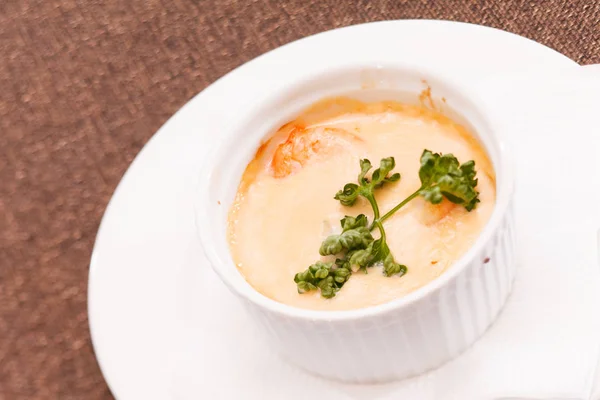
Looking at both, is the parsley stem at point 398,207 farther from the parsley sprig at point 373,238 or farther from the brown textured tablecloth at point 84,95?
the brown textured tablecloth at point 84,95

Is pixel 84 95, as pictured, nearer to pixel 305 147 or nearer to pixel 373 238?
pixel 305 147

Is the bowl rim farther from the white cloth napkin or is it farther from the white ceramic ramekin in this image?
the white cloth napkin

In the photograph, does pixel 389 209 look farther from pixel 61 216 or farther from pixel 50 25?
pixel 50 25

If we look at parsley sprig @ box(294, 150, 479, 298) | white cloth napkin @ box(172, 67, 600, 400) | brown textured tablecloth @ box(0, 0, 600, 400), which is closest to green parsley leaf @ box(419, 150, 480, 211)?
parsley sprig @ box(294, 150, 479, 298)

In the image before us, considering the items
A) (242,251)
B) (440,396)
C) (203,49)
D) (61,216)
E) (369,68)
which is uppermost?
(369,68)

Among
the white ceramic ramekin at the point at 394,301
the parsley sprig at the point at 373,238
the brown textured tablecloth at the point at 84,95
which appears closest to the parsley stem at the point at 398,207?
the parsley sprig at the point at 373,238

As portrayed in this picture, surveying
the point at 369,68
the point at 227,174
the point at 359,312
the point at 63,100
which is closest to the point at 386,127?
the point at 369,68

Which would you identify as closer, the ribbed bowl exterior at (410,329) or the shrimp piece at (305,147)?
the ribbed bowl exterior at (410,329)
